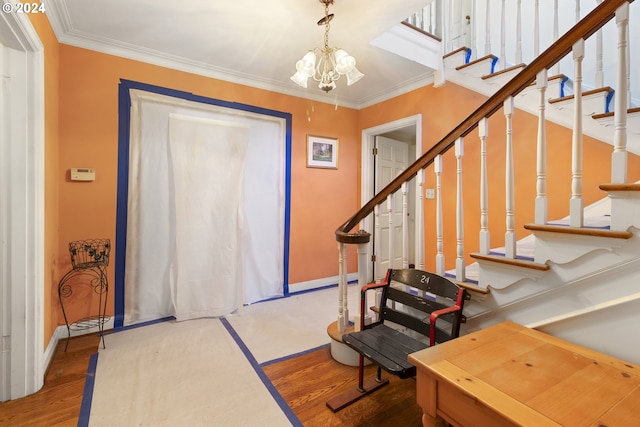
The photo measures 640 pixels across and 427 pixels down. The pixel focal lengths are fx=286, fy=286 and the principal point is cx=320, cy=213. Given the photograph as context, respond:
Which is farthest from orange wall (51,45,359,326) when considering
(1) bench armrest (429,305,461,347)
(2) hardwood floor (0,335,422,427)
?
(1) bench armrest (429,305,461,347)

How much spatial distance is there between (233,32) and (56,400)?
2734 millimetres

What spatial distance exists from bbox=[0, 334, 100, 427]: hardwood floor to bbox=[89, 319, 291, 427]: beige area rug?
3.7 inches

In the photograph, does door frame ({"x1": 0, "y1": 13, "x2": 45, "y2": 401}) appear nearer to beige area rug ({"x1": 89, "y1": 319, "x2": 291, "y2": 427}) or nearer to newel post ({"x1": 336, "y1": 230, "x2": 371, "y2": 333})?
Answer: beige area rug ({"x1": 89, "y1": 319, "x2": 291, "y2": 427})

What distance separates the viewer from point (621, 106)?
1.05m

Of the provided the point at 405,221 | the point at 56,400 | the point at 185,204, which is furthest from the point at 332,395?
the point at 185,204

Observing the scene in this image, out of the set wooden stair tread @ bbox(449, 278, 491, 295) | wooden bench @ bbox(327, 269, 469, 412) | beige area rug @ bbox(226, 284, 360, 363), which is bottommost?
beige area rug @ bbox(226, 284, 360, 363)

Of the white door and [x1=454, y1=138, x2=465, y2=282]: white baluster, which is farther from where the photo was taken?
the white door

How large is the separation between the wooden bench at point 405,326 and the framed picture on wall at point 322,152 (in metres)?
2.07

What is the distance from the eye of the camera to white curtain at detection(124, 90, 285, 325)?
256 cm

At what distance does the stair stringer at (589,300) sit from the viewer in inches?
41.8

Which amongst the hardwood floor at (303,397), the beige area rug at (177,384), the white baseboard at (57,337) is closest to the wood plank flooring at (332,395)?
the hardwood floor at (303,397)

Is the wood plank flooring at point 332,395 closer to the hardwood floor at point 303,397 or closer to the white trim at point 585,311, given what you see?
the hardwood floor at point 303,397

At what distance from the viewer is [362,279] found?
2.00 metres

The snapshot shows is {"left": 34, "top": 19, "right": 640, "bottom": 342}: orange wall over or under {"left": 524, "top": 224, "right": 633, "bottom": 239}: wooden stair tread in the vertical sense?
over
